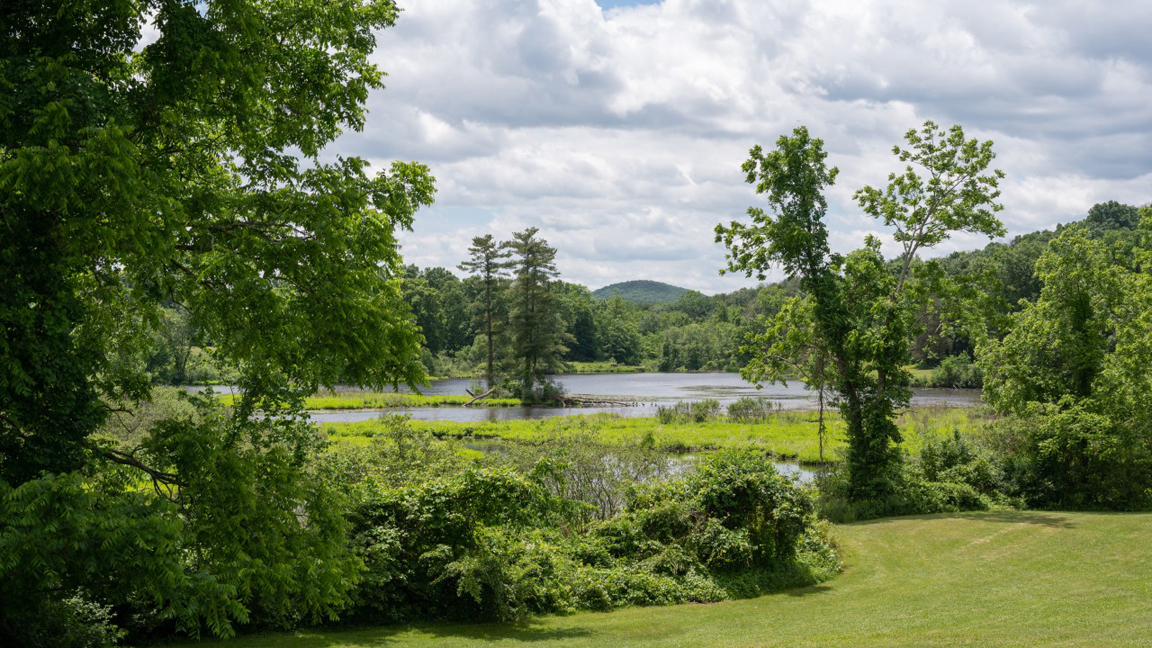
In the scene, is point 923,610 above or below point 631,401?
above

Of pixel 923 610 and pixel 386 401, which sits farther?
pixel 386 401

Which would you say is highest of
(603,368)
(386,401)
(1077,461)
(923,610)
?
(603,368)

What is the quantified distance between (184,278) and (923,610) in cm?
1142

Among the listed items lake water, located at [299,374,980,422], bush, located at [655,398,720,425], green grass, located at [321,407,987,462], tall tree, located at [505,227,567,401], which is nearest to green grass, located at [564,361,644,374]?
lake water, located at [299,374,980,422]


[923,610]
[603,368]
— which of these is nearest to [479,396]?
[923,610]

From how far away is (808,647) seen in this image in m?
9.96

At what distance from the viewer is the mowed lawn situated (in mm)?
10227

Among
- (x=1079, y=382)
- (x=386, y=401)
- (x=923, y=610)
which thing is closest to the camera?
(x=923, y=610)

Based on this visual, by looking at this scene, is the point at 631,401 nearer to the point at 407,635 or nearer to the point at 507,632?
the point at 507,632

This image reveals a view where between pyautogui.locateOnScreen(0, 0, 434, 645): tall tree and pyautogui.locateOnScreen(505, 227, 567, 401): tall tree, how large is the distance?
5682cm

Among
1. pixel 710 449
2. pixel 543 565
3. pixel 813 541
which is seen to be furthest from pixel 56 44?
pixel 710 449

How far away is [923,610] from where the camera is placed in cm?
1196

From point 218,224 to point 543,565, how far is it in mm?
8528

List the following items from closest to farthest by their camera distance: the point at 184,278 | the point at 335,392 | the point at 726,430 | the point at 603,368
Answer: the point at 184,278 < the point at 335,392 < the point at 726,430 < the point at 603,368
